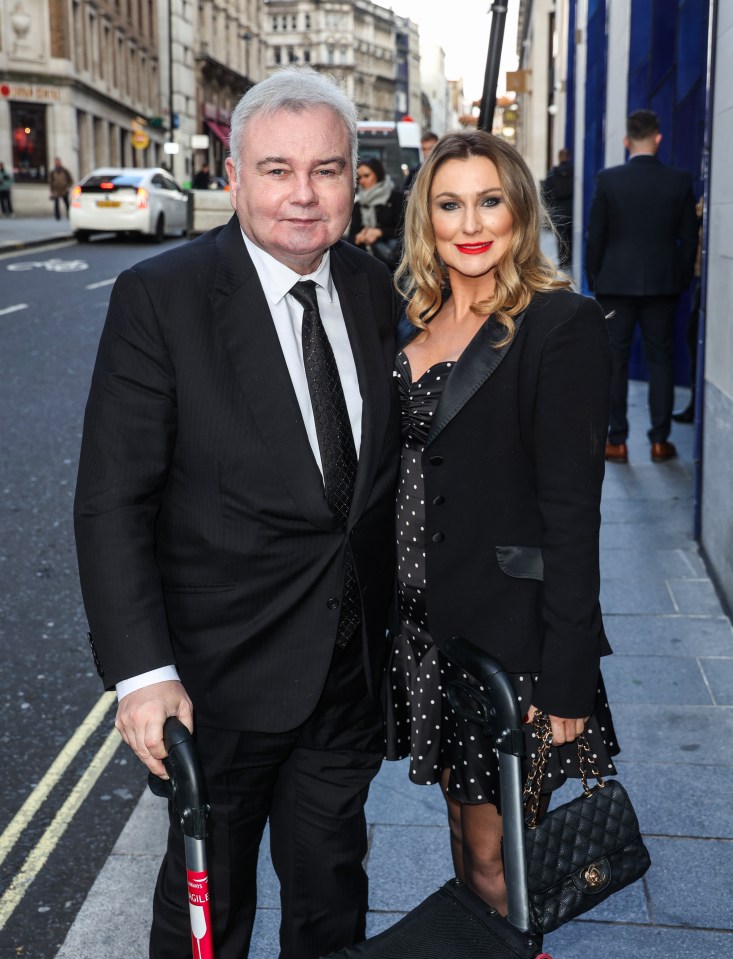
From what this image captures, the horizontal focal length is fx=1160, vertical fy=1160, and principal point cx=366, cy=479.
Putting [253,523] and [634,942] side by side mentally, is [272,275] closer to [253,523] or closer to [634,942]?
[253,523]

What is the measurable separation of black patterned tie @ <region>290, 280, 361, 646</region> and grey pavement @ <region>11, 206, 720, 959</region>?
3.94 feet

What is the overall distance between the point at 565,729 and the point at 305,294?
998 millimetres

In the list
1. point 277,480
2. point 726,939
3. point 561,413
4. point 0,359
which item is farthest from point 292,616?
point 0,359

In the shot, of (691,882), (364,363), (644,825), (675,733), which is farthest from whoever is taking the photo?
(675,733)

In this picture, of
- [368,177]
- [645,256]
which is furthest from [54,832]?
[368,177]

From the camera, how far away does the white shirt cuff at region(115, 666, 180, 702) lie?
2.12 metres

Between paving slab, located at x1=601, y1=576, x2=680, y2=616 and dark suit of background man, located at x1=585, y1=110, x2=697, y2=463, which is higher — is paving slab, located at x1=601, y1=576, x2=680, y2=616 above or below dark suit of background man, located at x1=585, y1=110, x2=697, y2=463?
below

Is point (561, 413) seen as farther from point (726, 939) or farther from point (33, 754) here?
point (33, 754)

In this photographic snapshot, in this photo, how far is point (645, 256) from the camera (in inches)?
299

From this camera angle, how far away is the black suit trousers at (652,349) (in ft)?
25.2

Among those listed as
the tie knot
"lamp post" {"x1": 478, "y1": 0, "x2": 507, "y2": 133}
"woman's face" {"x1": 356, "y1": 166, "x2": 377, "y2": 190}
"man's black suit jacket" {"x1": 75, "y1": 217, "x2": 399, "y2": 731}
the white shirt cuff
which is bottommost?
the white shirt cuff

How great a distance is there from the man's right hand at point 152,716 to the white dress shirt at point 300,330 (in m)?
0.51

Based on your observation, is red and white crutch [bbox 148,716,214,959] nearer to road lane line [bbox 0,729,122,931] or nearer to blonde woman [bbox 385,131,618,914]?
blonde woman [bbox 385,131,618,914]

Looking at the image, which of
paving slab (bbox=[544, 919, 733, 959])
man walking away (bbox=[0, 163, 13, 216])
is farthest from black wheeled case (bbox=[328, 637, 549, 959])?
man walking away (bbox=[0, 163, 13, 216])
